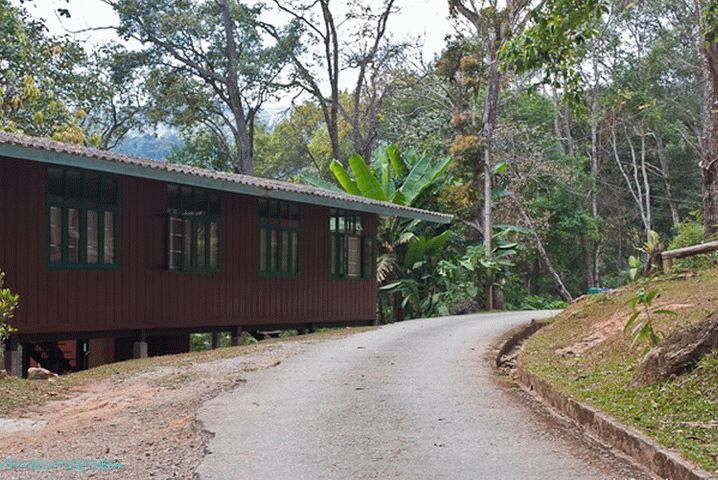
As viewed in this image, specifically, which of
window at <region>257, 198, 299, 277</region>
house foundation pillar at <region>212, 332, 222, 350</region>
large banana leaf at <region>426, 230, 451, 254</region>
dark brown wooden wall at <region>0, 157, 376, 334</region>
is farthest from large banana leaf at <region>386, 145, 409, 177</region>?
house foundation pillar at <region>212, 332, 222, 350</region>

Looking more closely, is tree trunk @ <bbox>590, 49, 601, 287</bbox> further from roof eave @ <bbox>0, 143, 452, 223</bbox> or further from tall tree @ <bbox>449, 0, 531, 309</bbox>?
roof eave @ <bbox>0, 143, 452, 223</bbox>

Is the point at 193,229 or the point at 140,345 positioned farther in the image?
the point at 193,229

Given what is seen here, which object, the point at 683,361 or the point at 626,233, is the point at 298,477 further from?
the point at 626,233

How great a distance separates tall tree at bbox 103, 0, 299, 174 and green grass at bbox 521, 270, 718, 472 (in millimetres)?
24081

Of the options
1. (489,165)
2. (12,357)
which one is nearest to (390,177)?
(489,165)

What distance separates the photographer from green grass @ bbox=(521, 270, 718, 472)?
258 inches

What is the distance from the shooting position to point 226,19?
35281 millimetres

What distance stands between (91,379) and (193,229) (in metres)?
5.28

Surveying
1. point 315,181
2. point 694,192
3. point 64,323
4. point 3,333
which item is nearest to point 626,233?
point 694,192

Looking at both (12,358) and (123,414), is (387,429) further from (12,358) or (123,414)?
(12,358)

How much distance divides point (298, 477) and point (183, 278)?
1095cm

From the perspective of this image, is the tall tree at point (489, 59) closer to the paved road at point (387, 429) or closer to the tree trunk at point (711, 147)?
the tree trunk at point (711, 147)

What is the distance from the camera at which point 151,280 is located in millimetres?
15734

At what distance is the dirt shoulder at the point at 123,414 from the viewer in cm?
679
